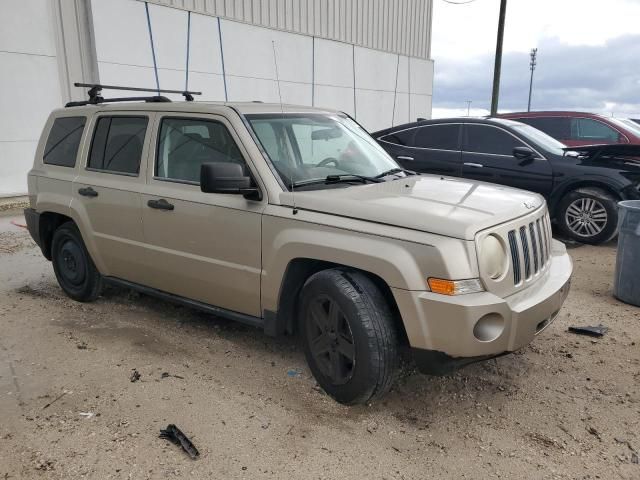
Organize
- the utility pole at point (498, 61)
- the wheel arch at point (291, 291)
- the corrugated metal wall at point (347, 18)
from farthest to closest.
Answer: the utility pole at point (498, 61)
the corrugated metal wall at point (347, 18)
the wheel arch at point (291, 291)

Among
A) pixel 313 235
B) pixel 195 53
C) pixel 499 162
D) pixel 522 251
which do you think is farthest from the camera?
pixel 195 53

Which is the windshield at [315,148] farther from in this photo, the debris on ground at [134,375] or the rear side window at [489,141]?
the rear side window at [489,141]

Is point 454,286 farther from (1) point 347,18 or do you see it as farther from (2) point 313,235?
(1) point 347,18

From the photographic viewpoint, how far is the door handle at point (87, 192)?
453cm

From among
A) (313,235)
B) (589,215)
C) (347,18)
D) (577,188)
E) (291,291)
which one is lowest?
(589,215)

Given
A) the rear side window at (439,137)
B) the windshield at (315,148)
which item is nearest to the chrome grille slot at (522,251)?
the windshield at (315,148)

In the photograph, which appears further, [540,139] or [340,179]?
[540,139]

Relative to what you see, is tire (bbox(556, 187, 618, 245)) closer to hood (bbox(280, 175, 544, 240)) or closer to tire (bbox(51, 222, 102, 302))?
hood (bbox(280, 175, 544, 240))

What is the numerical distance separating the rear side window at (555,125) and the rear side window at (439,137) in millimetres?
3833

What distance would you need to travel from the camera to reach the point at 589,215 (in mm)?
7188

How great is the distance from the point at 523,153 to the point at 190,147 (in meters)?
5.09

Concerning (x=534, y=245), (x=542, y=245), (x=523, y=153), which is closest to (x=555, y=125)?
(x=523, y=153)

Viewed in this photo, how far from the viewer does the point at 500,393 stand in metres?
Answer: 3.43

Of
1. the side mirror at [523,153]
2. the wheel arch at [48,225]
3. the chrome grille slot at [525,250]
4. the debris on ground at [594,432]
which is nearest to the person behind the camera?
the debris on ground at [594,432]
